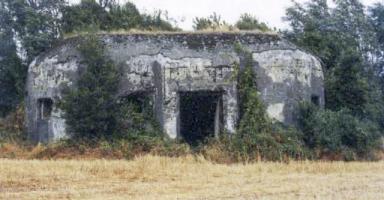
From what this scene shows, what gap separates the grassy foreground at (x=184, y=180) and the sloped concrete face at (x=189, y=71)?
10.7 feet

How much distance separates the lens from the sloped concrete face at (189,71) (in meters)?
20.2

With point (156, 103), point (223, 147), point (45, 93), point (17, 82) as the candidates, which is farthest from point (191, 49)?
point (17, 82)

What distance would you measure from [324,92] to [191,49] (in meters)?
5.00

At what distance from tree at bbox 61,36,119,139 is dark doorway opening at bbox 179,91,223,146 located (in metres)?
3.01

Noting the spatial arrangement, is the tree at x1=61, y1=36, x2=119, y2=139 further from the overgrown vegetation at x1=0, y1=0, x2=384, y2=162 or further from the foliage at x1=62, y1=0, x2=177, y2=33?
the foliage at x1=62, y1=0, x2=177, y2=33

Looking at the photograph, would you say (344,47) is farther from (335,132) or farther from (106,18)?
(106,18)

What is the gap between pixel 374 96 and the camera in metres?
25.8

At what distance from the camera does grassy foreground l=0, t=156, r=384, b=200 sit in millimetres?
11008

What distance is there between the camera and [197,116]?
23109 mm

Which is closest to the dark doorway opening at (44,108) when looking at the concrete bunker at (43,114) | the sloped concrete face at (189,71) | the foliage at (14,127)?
the concrete bunker at (43,114)

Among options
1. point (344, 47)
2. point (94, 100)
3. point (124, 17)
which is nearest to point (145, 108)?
point (94, 100)

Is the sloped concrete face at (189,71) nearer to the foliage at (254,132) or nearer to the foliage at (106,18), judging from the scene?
the foliage at (254,132)

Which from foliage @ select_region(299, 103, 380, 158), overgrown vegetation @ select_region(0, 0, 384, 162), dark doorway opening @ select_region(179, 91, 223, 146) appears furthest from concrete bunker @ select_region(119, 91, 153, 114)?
foliage @ select_region(299, 103, 380, 158)

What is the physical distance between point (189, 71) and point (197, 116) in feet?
10.5
